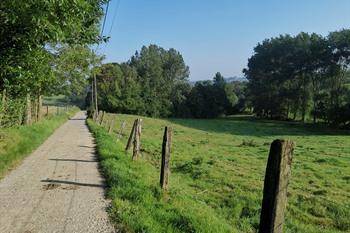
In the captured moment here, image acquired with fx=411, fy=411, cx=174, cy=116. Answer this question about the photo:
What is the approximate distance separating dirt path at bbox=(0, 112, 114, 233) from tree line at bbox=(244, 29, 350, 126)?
188 ft

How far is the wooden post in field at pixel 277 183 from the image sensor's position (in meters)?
4.92

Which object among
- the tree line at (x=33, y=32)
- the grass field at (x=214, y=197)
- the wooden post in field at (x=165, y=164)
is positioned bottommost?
the grass field at (x=214, y=197)

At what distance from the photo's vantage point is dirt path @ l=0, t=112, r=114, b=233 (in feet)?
24.4

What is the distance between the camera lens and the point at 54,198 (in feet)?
30.9

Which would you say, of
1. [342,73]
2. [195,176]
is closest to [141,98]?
[342,73]

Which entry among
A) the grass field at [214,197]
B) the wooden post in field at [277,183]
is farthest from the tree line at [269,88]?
the wooden post in field at [277,183]

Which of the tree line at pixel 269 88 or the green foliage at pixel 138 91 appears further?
the green foliage at pixel 138 91

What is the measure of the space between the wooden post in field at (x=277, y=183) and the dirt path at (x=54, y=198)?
3.17 metres

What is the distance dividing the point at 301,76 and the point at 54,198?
79260mm

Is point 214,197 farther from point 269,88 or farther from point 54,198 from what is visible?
point 269,88

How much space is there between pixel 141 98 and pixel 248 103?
25.9 meters

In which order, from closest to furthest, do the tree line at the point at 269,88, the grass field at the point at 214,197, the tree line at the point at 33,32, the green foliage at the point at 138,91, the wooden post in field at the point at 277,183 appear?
the wooden post in field at the point at 277,183
the grass field at the point at 214,197
the tree line at the point at 33,32
the tree line at the point at 269,88
the green foliage at the point at 138,91

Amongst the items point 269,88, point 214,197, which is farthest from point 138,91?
point 214,197

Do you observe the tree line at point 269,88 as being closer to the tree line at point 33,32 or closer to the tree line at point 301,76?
the tree line at point 301,76
